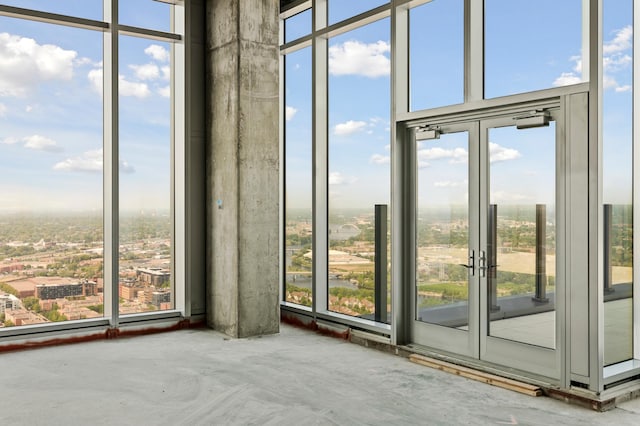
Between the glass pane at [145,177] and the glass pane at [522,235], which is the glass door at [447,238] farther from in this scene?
the glass pane at [145,177]

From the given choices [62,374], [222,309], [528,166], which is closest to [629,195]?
[528,166]

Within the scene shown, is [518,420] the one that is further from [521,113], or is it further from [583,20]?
[583,20]

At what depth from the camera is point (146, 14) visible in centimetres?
718

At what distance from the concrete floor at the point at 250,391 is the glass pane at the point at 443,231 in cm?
67

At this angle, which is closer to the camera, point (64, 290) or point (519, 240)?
point (519, 240)

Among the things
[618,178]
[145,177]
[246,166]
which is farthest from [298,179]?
[618,178]

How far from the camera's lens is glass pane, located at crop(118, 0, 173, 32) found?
7.00 metres

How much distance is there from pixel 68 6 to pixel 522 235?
562 cm

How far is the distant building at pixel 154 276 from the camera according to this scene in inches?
284

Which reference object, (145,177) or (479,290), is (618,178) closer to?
(479,290)

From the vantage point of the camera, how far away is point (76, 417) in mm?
4199

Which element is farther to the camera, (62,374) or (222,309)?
Result: (222,309)

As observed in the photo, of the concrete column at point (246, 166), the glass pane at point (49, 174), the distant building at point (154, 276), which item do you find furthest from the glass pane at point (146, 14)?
the distant building at point (154, 276)

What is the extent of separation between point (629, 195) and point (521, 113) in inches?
44.0
